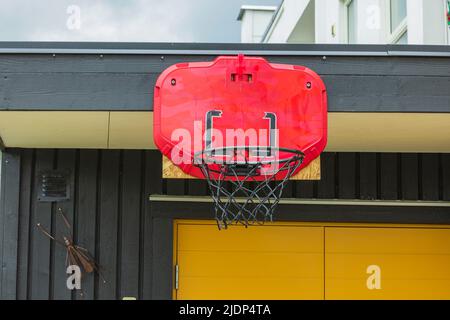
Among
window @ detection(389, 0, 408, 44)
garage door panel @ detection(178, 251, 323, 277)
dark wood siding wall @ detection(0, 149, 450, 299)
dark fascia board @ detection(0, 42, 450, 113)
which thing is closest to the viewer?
dark fascia board @ detection(0, 42, 450, 113)

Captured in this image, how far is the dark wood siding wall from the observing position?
17.9 ft

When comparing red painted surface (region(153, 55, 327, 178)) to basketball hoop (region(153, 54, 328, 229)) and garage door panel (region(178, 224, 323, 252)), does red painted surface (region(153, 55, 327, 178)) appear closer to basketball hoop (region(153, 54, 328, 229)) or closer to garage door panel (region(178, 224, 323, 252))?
basketball hoop (region(153, 54, 328, 229))

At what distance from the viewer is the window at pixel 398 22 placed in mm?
6484

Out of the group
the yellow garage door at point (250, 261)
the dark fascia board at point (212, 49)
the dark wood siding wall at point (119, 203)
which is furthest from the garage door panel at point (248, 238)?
the dark fascia board at point (212, 49)

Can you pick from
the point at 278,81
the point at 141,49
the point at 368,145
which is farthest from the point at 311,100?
the point at 368,145

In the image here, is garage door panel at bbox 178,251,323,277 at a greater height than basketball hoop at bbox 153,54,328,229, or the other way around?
basketball hoop at bbox 153,54,328,229

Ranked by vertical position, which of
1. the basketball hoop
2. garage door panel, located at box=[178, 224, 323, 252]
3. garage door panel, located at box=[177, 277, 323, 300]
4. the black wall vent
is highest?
the basketball hoop

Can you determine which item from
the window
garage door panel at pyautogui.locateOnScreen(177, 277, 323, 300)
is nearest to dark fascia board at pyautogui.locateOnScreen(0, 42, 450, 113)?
garage door panel at pyautogui.locateOnScreen(177, 277, 323, 300)

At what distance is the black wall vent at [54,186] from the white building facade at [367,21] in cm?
318

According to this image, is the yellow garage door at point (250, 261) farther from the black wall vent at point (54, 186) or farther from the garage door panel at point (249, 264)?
the black wall vent at point (54, 186)

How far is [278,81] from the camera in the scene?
151 inches

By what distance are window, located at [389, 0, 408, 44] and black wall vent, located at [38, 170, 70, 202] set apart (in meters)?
3.38

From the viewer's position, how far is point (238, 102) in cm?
377

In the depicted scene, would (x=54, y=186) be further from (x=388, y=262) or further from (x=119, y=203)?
(x=388, y=262)
